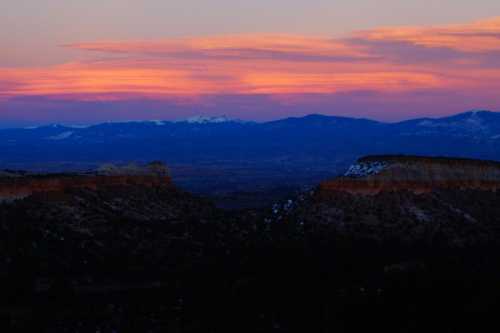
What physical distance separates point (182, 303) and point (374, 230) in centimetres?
2384

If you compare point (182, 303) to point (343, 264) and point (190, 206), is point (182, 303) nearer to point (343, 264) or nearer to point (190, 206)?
point (343, 264)

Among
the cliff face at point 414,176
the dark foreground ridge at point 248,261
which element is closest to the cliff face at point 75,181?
the dark foreground ridge at point 248,261

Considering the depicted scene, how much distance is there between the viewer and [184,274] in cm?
5931

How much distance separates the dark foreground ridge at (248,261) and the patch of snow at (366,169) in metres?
0.39

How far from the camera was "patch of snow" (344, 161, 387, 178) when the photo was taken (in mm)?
82812

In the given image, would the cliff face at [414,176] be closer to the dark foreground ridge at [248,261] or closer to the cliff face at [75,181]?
the dark foreground ridge at [248,261]

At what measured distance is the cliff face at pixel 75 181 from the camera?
72.1 meters

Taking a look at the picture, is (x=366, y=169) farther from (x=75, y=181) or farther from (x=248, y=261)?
(x=248, y=261)

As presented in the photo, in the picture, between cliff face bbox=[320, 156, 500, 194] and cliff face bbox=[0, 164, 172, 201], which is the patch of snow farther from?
cliff face bbox=[0, 164, 172, 201]

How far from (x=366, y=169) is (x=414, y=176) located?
4.34 m

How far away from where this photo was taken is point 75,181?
77750 mm

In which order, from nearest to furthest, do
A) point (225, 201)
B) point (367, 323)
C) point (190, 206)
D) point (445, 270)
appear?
point (367, 323) < point (445, 270) < point (190, 206) < point (225, 201)

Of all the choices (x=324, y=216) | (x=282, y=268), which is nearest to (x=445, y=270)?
(x=282, y=268)

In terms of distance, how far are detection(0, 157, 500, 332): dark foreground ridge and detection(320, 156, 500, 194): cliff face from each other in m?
0.49
